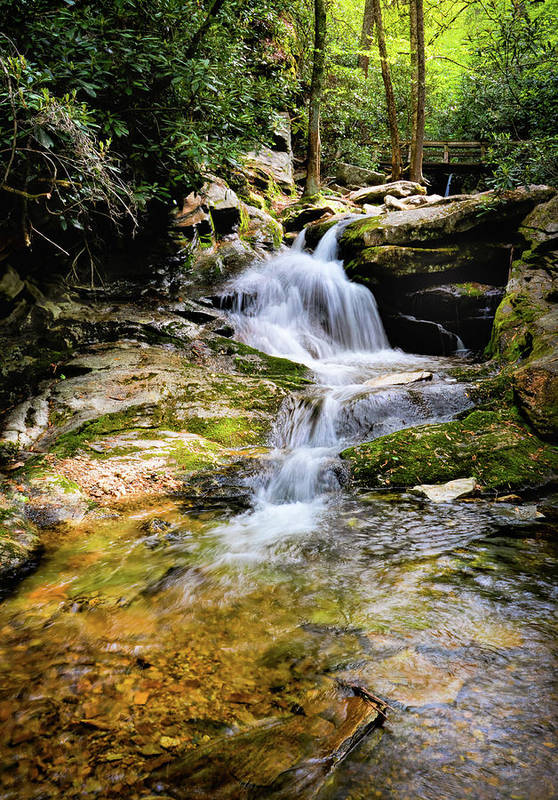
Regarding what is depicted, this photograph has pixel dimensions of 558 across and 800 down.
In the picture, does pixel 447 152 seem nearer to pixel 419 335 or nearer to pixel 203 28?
pixel 419 335

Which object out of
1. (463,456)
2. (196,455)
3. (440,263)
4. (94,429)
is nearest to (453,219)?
(440,263)

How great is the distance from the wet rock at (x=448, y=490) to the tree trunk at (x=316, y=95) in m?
13.0

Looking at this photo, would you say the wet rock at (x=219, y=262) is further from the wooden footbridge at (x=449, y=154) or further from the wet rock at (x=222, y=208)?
the wooden footbridge at (x=449, y=154)

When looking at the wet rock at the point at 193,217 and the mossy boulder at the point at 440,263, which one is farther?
the wet rock at the point at 193,217

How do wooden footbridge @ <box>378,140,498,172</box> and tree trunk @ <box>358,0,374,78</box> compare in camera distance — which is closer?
wooden footbridge @ <box>378,140,498,172</box>

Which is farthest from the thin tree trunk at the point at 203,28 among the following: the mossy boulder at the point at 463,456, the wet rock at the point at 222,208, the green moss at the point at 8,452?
the mossy boulder at the point at 463,456

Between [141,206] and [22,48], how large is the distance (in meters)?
2.53

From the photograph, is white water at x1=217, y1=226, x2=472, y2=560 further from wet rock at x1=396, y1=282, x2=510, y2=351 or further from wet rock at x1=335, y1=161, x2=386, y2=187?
wet rock at x1=335, y1=161, x2=386, y2=187

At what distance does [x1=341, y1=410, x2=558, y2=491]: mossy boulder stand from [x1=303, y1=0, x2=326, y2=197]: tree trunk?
40.4 ft

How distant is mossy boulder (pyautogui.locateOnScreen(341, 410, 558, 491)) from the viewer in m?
4.02

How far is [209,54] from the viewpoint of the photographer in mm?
6652

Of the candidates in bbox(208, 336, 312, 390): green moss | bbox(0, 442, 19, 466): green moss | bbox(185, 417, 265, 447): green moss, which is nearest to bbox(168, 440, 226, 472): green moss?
bbox(185, 417, 265, 447): green moss

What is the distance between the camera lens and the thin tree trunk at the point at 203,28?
591 cm

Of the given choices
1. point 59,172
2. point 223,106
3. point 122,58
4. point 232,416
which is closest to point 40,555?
point 232,416
